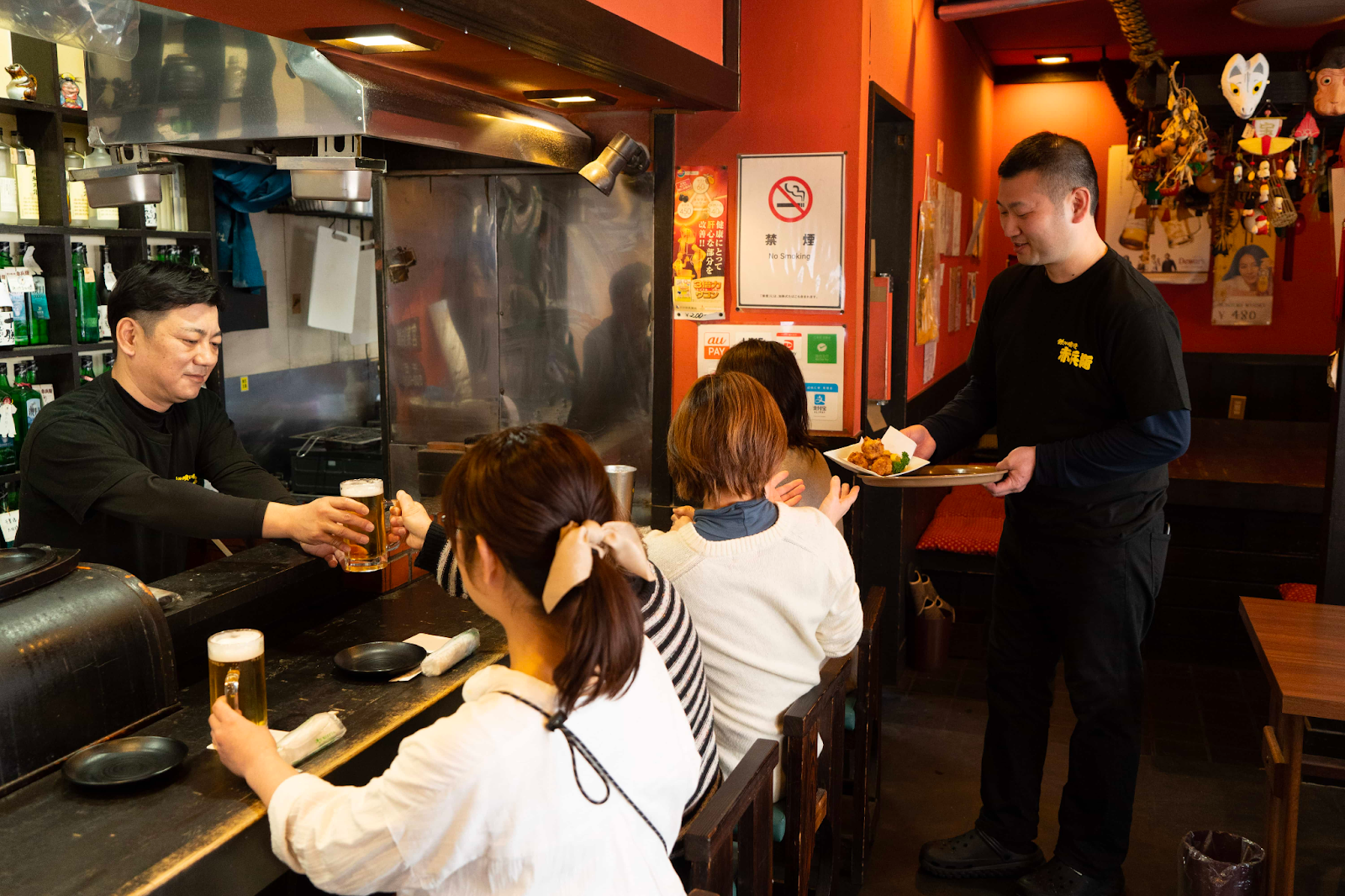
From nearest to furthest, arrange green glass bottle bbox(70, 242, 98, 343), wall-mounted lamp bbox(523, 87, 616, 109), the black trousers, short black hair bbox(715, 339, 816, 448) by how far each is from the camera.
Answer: the black trousers → short black hair bbox(715, 339, 816, 448) → wall-mounted lamp bbox(523, 87, 616, 109) → green glass bottle bbox(70, 242, 98, 343)

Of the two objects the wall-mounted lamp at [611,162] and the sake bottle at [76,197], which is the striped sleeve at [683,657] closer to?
the wall-mounted lamp at [611,162]

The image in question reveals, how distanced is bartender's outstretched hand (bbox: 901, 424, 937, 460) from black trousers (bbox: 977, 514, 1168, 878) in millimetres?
327

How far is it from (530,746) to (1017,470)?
5.69 feet

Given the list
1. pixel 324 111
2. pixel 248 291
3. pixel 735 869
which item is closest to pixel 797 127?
pixel 324 111

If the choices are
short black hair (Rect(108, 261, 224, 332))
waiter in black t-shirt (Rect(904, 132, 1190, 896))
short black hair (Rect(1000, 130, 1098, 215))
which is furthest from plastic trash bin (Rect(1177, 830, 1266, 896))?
short black hair (Rect(108, 261, 224, 332))

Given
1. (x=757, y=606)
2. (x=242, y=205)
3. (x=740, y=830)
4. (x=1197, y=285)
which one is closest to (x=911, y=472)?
(x=757, y=606)

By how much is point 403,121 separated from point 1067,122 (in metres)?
5.31

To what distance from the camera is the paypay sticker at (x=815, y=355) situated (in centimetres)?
372

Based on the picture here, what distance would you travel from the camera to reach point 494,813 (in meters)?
1.23

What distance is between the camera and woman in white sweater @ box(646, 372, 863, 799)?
2076 mm

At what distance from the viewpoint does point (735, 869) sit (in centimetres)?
199

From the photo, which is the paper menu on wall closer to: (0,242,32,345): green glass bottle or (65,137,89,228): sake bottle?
(65,137,89,228): sake bottle

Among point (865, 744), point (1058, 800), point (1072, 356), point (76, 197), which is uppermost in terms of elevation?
point (76, 197)

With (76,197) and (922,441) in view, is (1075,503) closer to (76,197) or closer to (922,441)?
(922,441)
